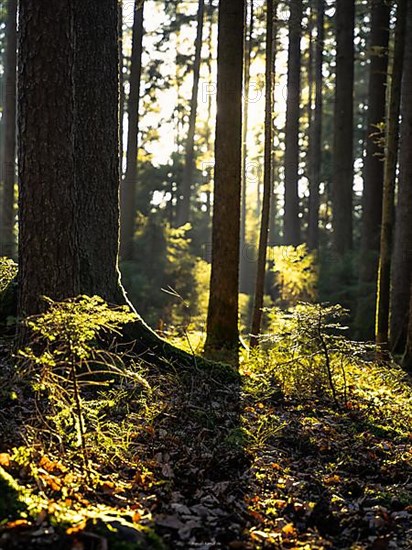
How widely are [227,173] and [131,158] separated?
11749 millimetres

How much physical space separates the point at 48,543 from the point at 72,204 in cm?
341

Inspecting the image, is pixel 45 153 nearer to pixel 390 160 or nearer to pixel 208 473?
pixel 208 473

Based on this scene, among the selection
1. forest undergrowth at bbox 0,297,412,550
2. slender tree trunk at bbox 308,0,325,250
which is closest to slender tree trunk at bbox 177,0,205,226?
slender tree trunk at bbox 308,0,325,250

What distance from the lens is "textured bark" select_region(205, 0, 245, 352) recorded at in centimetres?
921

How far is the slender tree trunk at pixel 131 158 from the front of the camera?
18.9 m

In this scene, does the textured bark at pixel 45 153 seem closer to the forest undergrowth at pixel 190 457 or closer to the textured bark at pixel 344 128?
the forest undergrowth at pixel 190 457

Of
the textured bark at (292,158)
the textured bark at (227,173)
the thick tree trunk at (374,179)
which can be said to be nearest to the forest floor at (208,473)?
the textured bark at (227,173)

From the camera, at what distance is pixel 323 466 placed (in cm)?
530

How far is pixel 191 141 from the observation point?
95.4ft

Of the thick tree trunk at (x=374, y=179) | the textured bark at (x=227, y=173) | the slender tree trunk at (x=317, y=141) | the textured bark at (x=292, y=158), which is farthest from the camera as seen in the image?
the slender tree trunk at (x=317, y=141)

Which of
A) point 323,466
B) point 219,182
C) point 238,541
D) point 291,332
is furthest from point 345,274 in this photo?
point 238,541

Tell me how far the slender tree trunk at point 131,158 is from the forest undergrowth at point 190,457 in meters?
11.9

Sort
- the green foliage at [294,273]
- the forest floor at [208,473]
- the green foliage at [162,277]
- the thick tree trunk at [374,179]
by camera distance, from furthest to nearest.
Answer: the green foliage at [162,277] < the thick tree trunk at [374,179] < the green foliage at [294,273] < the forest floor at [208,473]

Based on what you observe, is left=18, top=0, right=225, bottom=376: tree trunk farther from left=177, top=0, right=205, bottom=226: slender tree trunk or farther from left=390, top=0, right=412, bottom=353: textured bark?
left=177, top=0, right=205, bottom=226: slender tree trunk
